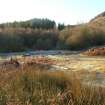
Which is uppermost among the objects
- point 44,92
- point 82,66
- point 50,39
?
point 50,39

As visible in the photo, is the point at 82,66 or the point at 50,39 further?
the point at 50,39

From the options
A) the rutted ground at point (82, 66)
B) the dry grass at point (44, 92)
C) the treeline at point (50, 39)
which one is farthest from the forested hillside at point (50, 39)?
the dry grass at point (44, 92)

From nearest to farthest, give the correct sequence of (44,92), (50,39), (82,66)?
(44,92) → (82,66) → (50,39)

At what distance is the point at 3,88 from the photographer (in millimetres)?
7945

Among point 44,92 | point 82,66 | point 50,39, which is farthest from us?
point 50,39

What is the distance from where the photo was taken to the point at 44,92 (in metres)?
7.61

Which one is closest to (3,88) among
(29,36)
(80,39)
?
(80,39)

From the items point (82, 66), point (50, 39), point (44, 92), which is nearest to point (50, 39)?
point (50, 39)

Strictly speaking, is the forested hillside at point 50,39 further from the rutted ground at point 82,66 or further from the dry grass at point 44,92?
the dry grass at point 44,92

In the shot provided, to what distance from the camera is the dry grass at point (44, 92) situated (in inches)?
276

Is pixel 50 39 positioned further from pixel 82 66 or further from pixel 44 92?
pixel 44 92

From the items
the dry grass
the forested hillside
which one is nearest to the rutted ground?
the dry grass

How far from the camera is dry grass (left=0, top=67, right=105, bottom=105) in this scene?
7023 mm

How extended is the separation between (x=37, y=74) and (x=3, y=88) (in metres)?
Result: 2.03
